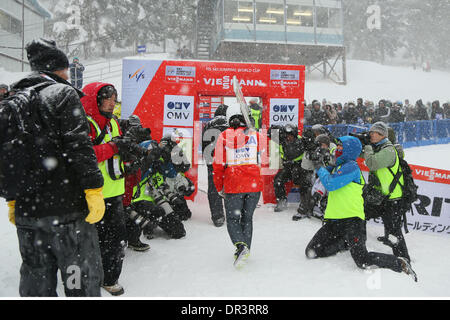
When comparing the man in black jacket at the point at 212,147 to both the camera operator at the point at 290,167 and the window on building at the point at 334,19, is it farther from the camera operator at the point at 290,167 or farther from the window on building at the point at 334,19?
the window on building at the point at 334,19

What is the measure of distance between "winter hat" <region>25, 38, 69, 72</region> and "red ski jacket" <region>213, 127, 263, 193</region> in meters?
2.22

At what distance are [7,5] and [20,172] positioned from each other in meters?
28.1

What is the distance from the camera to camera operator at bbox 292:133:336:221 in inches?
194

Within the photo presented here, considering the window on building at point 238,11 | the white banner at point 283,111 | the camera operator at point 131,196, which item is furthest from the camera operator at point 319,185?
the window on building at point 238,11

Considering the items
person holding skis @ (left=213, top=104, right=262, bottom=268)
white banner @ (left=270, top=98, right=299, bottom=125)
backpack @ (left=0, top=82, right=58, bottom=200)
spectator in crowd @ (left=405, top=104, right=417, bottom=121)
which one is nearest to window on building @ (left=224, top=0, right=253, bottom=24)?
spectator in crowd @ (left=405, top=104, right=417, bottom=121)

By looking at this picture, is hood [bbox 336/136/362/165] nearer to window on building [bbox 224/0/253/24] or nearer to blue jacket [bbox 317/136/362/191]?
blue jacket [bbox 317/136/362/191]

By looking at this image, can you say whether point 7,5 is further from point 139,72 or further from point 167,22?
point 139,72

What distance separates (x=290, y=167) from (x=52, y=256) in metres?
4.94

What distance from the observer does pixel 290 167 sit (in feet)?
21.5

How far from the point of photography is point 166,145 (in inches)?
212

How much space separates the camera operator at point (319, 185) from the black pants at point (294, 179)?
140 mm

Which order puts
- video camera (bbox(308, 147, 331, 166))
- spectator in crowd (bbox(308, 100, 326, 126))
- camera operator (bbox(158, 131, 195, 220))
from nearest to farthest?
video camera (bbox(308, 147, 331, 166)) → camera operator (bbox(158, 131, 195, 220)) → spectator in crowd (bbox(308, 100, 326, 126))
